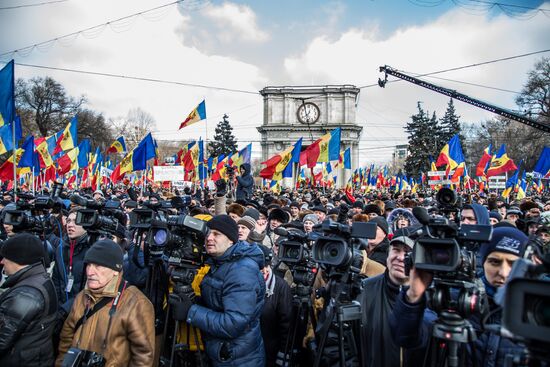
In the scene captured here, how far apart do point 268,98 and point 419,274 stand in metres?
58.7

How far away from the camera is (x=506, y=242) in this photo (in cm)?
289

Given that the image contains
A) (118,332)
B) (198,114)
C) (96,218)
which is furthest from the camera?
(198,114)

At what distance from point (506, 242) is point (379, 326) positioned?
1.11 m

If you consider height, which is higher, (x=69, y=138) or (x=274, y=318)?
(x=69, y=138)

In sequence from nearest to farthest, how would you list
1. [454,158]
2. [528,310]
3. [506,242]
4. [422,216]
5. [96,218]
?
[528,310] < [422,216] < [506,242] < [96,218] < [454,158]

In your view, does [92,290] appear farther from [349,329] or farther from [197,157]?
[197,157]

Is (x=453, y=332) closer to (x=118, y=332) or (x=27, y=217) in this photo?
Answer: (x=118, y=332)

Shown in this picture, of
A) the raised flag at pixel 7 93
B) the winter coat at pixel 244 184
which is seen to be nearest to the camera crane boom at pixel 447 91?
the winter coat at pixel 244 184

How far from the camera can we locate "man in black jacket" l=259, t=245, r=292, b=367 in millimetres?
4246

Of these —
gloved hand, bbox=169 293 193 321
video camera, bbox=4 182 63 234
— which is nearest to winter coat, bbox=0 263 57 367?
gloved hand, bbox=169 293 193 321

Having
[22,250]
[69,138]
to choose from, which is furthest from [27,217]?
[69,138]

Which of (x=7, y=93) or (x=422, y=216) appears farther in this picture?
Result: (x=7, y=93)

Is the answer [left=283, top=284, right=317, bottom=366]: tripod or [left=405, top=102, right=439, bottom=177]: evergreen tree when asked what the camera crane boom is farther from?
[left=405, top=102, right=439, bottom=177]: evergreen tree

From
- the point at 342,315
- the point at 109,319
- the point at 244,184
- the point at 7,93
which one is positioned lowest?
the point at 109,319
